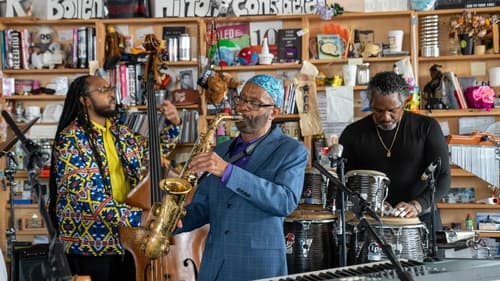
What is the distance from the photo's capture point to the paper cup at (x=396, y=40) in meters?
5.77

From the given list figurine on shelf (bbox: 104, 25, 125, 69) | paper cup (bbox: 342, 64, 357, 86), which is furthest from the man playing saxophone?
figurine on shelf (bbox: 104, 25, 125, 69)

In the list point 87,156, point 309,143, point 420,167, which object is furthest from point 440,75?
point 87,156

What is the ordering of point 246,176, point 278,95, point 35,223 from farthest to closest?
point 35,223 → point 278,95 → point 246,176

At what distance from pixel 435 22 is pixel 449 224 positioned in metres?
1.67

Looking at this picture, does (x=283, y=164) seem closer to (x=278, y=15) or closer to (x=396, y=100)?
(x=396, y=100)

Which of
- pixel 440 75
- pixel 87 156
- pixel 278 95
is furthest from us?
pixel 440 75

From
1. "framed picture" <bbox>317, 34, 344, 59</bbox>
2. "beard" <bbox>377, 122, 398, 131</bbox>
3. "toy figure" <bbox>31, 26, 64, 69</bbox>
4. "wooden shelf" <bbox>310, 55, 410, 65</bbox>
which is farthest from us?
"toy figure" <bbox>31, 26, 64, 69</bbox>

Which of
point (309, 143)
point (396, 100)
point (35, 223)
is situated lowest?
point (35, 223)

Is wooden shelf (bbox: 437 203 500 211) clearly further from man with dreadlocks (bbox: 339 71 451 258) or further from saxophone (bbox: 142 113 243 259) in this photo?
saxophone (bbox: 142 113 243 259)

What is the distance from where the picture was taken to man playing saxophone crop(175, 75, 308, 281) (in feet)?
8.07

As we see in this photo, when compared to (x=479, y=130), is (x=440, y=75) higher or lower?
higher

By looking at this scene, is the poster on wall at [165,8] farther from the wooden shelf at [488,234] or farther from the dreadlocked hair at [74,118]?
the dreadlocked hair at [74,118]

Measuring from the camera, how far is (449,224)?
588 cm

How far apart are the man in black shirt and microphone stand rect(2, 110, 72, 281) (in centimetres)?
214
